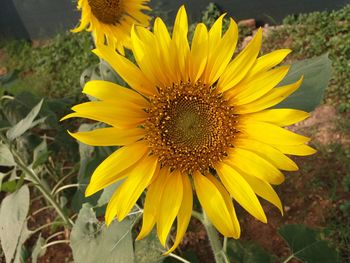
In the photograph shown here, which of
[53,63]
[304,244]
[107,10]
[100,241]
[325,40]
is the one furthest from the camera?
[53,63]

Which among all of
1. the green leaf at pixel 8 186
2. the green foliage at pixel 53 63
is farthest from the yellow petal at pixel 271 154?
the green foliage at pixel 53 63

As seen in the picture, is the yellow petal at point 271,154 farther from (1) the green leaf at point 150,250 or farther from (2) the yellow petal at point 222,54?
(1) the green leaf at point 150,250

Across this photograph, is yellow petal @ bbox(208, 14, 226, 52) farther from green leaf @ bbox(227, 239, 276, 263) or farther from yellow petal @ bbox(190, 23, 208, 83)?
green leaf @ bbox(227, 239, 276, 263)

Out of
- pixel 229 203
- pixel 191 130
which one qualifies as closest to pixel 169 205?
pixel 229 203

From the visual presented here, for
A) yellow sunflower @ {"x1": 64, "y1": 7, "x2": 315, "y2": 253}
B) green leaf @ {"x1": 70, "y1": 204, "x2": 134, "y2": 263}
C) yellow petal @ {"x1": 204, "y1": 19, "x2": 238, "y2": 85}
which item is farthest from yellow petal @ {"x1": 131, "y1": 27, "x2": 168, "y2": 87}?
green leaf @ {"x1": 70, "y1": 204, "x2": 134, "y2": 263}

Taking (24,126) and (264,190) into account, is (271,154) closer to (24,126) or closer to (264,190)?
(264,190)

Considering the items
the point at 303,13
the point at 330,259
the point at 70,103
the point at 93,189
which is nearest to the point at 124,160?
the point at 93,189

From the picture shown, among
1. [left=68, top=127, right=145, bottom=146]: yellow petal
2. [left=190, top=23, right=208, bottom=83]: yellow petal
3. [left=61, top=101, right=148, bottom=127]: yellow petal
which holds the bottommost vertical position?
[left=68, top=127, right=145, bottom=146]: yellow petal
